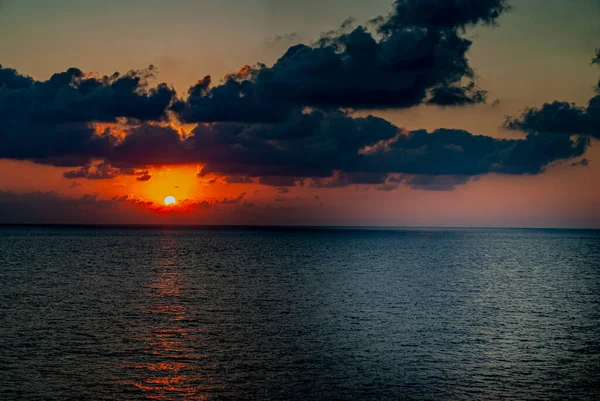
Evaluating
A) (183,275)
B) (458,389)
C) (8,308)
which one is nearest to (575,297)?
(458,389)

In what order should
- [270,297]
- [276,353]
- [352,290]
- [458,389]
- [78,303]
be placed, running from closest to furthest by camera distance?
[458,389]
[276,353]
[78,303]
[270,297]
[352,290]

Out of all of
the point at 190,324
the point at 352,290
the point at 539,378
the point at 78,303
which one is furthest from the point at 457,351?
the point at 78,303

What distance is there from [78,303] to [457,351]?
149 ft

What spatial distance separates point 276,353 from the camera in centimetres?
4594

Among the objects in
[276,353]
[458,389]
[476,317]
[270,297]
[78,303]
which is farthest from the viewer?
[270,297]

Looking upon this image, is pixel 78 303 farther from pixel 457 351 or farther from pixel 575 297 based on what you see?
pixel 575 297

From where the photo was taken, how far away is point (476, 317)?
63.2 m

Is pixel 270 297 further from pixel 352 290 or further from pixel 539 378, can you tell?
pixel 539 378

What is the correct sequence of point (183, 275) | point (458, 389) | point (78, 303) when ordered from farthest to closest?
1. point (183, 275)
2. point (78, 303)
3. point (458, 389)

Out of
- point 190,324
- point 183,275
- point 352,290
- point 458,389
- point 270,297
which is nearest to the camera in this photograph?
point 458,389

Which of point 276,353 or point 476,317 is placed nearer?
point 276,353

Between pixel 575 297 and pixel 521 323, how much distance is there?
27484 millimetres

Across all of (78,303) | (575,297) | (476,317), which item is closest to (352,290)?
(476,317)

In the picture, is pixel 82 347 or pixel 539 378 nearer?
pixel 539 378
